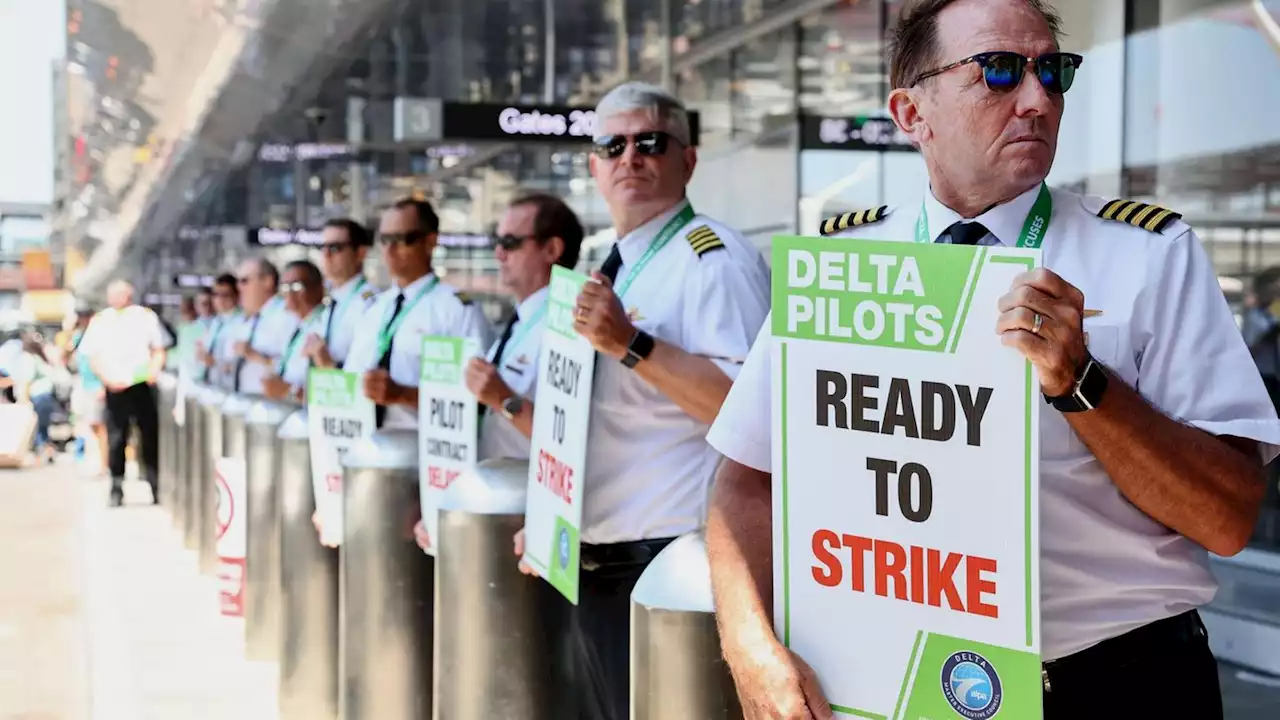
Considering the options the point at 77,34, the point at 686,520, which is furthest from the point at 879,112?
the point at 686,520

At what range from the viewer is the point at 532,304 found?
4398 mm

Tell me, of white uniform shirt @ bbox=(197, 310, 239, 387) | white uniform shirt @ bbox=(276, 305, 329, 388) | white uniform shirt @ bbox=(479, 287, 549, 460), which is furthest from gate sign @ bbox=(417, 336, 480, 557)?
white uniform shirt @ bbox=(197, 310, 239, 387)

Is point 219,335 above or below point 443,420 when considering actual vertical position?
below

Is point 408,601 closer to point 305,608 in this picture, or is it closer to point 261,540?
point 305,608

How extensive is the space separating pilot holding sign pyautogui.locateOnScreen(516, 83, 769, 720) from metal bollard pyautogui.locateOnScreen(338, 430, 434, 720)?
100 centimetres

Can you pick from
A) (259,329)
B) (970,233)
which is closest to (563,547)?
(970,233)

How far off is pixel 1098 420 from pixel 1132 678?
0.38 m

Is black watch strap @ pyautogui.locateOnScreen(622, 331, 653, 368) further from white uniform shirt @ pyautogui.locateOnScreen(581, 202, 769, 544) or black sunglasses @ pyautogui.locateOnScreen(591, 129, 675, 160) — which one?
black sunglasses @ pyautogui.locateOnScreen(591, 129, 675, 160)

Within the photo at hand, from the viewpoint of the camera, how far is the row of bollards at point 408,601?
246 cm

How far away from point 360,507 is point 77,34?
7863mm

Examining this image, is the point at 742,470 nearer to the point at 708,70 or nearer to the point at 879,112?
the point at 879,112

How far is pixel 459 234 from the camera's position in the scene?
18.6m


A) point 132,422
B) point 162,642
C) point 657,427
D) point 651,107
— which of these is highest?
point 651,107

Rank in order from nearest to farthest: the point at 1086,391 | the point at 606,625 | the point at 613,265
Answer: the point at 1086,391
the point at 606,625
the point at 613,265
